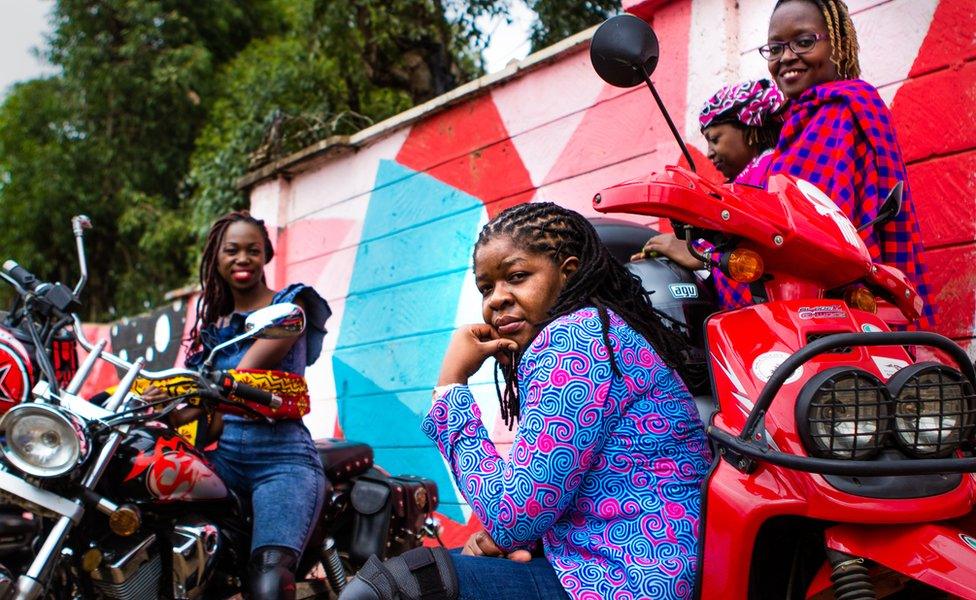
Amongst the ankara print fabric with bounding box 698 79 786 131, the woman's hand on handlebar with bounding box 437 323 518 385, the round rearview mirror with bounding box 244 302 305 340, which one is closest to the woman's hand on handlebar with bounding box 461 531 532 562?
the woman's hand on handlebar with bounding box 437 323 518 385

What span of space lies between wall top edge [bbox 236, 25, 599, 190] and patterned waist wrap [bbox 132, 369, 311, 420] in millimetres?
2139

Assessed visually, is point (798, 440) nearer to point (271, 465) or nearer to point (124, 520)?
point (124, 520)

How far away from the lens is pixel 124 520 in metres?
2.31

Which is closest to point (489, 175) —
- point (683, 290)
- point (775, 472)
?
point (683, 290)

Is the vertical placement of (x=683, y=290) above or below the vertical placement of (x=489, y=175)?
above

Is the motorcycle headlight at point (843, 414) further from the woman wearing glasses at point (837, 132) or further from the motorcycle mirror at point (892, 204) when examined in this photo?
the woman wearing glasses at point (837, 132)

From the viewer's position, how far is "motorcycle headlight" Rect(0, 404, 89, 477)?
2125 millimetres

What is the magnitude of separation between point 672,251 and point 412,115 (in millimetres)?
3421

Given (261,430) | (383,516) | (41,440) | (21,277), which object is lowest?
(383,516)

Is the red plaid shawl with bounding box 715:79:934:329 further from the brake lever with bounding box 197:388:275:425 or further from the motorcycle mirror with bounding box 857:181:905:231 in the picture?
the brake lever with bounding box 197:388:275:425

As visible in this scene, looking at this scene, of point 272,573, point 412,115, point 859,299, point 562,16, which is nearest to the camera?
point 859,299

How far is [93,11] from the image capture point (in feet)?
47.3

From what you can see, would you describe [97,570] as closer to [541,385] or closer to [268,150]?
[541,385]

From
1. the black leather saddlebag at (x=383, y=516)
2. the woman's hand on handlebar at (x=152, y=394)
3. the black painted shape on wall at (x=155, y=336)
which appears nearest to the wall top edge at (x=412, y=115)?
the black painted shape on wall at (x=155, y=336)
